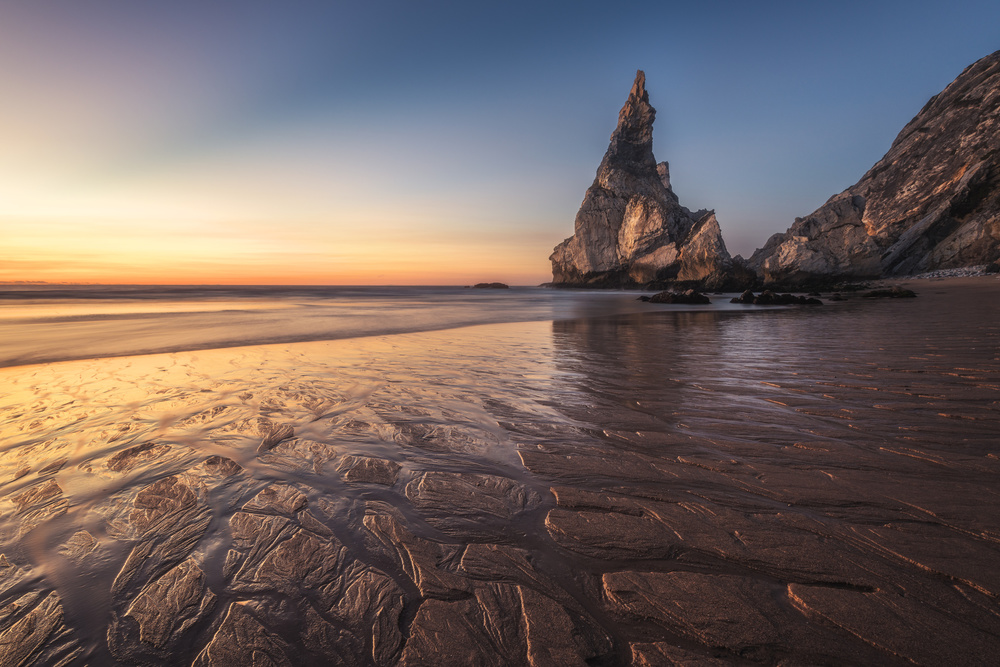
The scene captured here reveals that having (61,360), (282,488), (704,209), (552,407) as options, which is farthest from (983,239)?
(61,360)

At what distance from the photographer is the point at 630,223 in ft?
252

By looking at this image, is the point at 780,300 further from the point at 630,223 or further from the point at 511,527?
the point at 630,223

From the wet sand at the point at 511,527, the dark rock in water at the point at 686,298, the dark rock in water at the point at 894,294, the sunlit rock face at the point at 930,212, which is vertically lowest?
the wet sand at the point at 511,527

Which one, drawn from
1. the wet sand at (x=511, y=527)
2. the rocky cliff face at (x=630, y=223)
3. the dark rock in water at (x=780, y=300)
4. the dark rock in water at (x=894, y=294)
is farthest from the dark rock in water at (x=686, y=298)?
the rocky cliff face at (x=630, y=223)

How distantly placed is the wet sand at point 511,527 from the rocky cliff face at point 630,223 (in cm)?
6426

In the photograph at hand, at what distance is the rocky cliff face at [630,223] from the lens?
7162 centimetres

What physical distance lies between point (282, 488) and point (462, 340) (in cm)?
828

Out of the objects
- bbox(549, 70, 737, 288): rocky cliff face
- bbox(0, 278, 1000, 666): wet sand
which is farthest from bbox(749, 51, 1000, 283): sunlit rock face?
bbox(0, 278, 1000, 666): wet sand

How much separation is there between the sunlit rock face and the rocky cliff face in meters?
15.5

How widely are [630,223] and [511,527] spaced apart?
269ft

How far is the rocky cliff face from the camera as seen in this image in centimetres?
7162

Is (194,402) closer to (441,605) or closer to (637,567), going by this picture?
(441,605)

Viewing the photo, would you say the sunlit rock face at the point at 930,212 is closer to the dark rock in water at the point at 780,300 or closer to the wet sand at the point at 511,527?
the dark rock in water at the point at 780,300

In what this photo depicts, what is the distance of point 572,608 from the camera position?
67.9 inches
